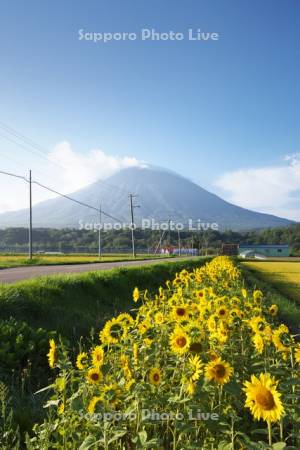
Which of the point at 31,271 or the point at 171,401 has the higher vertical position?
the point at 171,401

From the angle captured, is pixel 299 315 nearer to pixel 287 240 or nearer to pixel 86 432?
pixel 86 432

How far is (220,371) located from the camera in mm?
2479

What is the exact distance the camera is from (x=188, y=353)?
2854 mm

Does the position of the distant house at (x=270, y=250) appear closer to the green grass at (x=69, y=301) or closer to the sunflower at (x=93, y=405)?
the green grass at (x=69, y=301)

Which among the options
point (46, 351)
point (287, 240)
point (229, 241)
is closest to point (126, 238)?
point (229, 241)

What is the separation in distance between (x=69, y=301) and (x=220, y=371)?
6.79 meters

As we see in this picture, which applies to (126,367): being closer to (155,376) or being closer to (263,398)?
(155,376)

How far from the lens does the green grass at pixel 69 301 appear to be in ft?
23.3

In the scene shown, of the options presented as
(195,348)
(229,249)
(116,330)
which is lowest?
(229,249)

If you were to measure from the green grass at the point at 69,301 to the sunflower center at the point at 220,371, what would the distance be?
3.51 metres

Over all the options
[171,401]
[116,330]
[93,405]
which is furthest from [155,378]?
[116,330]

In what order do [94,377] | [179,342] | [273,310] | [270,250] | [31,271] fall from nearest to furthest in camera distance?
[94,377]
[179,342]
[273,310]
[31,271]
[270,250]

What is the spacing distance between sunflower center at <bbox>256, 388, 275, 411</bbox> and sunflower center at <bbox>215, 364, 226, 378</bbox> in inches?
21.3

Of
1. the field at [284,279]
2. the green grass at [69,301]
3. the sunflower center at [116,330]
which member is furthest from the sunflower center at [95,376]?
the field at [284,279]
